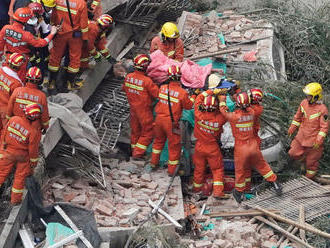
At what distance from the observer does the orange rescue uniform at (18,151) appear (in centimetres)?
884

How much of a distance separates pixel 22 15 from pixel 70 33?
929mm

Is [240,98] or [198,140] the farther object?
[198,140]

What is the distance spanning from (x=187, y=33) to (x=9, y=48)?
14.6 ft

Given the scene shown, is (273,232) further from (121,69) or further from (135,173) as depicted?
(121,69)

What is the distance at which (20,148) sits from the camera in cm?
894

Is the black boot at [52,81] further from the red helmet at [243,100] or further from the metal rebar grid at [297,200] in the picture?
the metal rebar grid at [297,200]

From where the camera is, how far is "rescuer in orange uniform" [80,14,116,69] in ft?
34.6

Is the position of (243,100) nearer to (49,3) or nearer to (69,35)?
(69,35)

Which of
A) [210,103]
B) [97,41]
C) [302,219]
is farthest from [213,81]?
[302,219]

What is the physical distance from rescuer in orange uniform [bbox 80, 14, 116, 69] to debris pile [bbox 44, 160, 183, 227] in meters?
1.87

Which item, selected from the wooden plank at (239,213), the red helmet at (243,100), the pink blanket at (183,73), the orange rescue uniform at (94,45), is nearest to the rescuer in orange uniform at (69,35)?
the orange rescue uniform at (94,45)

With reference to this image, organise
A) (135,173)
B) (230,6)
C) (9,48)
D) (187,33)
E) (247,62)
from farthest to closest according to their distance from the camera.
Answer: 1. (230,6)
2. (187,33)
3. (247,62)
4. (135,173)
5. (9,48)

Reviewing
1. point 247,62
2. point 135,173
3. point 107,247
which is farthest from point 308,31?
point 107,247

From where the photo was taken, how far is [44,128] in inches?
364
